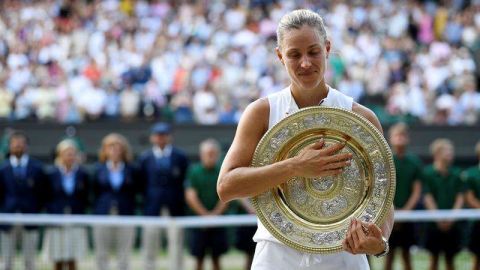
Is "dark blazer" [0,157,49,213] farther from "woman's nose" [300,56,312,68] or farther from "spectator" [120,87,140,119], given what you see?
"woman's nose" [300,56,312,68]

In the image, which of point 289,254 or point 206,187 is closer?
point 289,254

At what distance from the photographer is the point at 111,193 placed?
1239 cm

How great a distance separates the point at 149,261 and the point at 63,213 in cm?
264

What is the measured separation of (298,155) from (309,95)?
0.36m

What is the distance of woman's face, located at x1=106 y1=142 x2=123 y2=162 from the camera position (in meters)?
12.3

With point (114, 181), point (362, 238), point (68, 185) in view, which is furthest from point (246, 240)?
point (362, 238)

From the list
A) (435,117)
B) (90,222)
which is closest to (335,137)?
(90,222)

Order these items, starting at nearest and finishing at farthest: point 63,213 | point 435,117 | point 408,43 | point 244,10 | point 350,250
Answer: point 350,250
point 63,213
point 435,117
point 408,43
point 244,10

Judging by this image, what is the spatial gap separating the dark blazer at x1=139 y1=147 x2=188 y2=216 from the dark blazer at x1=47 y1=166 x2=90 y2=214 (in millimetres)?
718

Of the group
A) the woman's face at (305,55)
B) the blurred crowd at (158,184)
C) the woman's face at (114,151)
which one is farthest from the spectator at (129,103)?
the woman's face at (305,55)

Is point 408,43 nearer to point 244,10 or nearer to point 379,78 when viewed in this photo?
point 379,78

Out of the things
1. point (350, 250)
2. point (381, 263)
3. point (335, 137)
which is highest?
point (335, 137)

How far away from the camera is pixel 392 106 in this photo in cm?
1772

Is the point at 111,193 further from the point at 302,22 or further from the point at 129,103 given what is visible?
the point at 302,22
